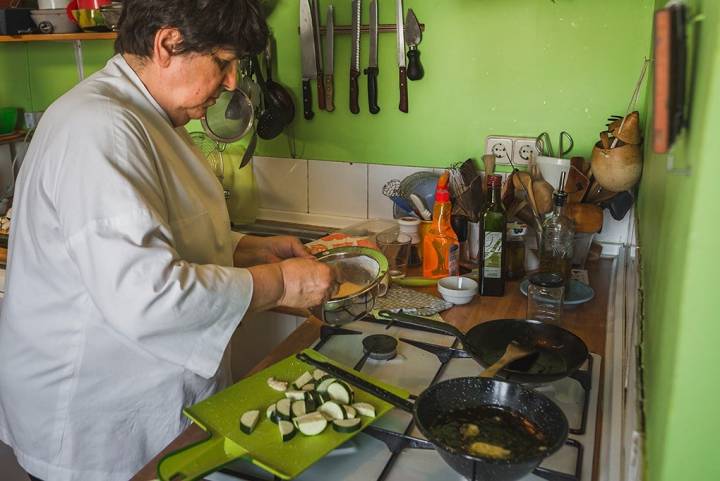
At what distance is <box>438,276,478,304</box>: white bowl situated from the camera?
59.6 inches

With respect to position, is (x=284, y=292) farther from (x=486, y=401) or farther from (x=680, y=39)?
(x=680, y=39)

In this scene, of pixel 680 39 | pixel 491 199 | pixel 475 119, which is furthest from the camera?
pixel 475 119

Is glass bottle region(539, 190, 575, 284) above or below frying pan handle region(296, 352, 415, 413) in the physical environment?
above

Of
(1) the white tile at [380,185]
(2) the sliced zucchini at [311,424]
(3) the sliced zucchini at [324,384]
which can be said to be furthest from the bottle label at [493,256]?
(2) the sliced zucchini at [311,424]

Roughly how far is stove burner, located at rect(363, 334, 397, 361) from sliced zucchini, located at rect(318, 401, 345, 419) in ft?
0.84

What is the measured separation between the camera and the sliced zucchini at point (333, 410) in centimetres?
99

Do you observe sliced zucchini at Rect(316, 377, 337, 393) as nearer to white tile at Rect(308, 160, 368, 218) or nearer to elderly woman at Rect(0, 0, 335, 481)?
A: elderly woman at Rect(0, 0, 335, 481)

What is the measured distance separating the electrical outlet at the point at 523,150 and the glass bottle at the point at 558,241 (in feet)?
0.83

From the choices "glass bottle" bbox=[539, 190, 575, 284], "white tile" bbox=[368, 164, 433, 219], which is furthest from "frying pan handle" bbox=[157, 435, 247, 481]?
"white tile" bbox=[368, 164, 433, 219]

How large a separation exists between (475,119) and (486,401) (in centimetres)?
108

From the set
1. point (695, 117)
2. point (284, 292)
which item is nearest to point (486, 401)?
point (284, 292)

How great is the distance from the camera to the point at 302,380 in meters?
1.09

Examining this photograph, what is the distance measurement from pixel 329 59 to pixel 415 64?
0.88 ft

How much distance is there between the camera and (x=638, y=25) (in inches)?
64.4
